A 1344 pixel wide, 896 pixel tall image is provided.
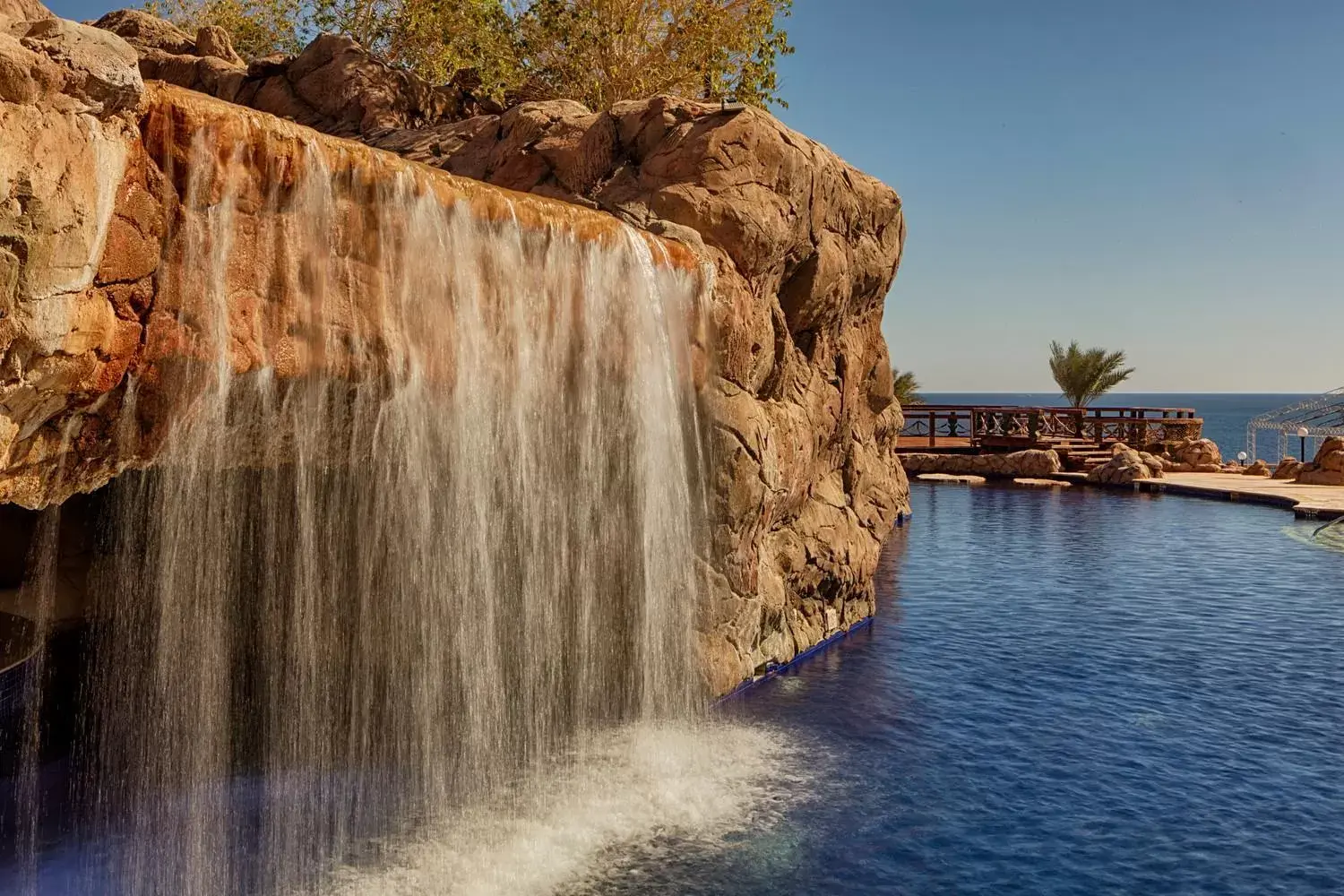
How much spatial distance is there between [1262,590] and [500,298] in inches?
687

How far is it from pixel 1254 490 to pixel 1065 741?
28.5 metres

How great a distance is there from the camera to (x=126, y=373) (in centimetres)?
749

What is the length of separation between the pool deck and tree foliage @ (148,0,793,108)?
21.4 metres

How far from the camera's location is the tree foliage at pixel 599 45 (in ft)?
79.2

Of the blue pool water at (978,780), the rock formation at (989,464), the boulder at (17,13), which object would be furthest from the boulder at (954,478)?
the boulder at (17,13)

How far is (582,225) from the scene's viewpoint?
1124 cm

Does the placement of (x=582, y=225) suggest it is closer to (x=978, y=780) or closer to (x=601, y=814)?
(x=601, y=814)

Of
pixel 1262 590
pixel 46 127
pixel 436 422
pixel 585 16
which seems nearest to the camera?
pixel 46 127

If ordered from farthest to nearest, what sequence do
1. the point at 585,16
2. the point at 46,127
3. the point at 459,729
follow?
the point at 585,16
the point at 459,729
the point at 46,127

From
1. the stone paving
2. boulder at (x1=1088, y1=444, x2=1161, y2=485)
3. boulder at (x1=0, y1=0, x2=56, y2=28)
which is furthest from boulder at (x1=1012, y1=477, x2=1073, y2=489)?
boulder at (x1=0, y1=0, x2=56, y2=28)

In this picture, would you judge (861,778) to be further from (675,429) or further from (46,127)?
(46,127)

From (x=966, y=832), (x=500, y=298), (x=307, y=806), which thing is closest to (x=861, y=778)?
(x=966, y=832)

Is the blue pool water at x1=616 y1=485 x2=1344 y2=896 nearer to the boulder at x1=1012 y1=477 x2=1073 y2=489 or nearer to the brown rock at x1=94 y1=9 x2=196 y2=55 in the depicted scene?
the boulder at x1=1012 y1=477 x2=1073 y2=489

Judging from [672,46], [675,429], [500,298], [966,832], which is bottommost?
[966,832]
